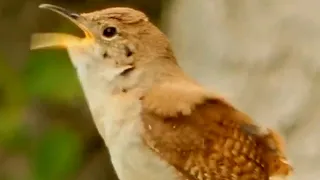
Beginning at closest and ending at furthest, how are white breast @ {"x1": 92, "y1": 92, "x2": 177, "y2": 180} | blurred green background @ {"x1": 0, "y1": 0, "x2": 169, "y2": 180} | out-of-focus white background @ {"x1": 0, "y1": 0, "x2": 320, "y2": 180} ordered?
white breast @ {"x1": 92, "y1": 92, "x2": 177, "y2": 180}
out-of-focus white background @ {"x1": 0, "y1": 0, "x2": 320, "y2": 180}
blurred green background @ {"x1": 0, "y1": 0, "x2": 169, "y2": 180}

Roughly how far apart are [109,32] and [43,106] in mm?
1454

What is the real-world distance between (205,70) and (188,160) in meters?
1.24

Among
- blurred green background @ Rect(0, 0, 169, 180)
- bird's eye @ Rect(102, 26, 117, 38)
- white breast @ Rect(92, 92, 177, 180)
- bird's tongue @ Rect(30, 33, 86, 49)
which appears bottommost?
blurred green background @ Rect(0, 0, 169, 180)

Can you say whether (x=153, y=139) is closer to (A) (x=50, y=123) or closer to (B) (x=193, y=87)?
(B) (x=193, y=87)

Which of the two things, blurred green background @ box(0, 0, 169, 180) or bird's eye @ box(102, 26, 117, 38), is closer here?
bird's eye @ box(102, 26, 117, 38)

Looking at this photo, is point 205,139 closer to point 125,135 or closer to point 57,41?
point 125,135

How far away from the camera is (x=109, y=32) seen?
1052 mm

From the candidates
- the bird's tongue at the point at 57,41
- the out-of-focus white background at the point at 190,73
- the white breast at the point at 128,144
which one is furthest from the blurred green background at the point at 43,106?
the white breast at the point at 128,144

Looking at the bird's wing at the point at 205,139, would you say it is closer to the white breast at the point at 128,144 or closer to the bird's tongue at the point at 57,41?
the white breast at the point at 128,144

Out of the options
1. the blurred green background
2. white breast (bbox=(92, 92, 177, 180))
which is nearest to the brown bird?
white breast (bbox=(92, 92, 177, 180))

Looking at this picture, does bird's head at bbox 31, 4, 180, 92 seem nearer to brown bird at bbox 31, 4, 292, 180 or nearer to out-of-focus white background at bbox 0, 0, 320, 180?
brown bird at bbox 31, 4, 292, 180

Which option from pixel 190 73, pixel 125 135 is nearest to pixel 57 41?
pixel 125 135

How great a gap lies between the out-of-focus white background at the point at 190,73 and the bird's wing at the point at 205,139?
94cm

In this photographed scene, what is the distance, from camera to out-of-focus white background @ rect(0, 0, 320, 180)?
2039 millimetres
